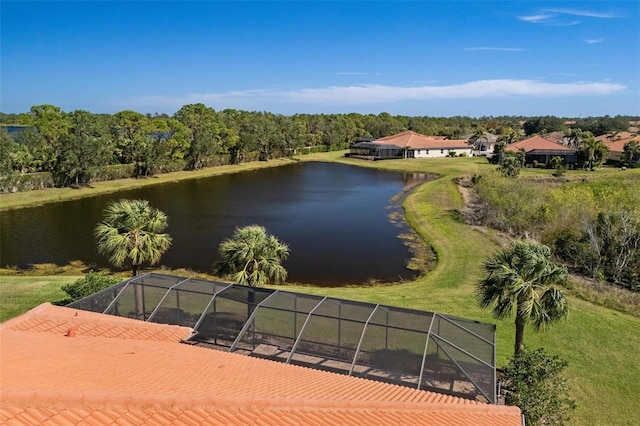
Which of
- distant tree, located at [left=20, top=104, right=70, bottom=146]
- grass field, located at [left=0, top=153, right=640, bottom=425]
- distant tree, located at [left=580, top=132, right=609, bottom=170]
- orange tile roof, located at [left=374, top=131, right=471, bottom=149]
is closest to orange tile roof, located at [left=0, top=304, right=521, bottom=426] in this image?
grass field, located at [left=0, top=153, right=640, bottom=425]

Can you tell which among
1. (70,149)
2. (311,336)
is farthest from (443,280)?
(70,149)

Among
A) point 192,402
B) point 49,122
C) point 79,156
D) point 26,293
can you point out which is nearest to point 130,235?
point 26,293

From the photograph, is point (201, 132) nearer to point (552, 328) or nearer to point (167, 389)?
point (552, 328)

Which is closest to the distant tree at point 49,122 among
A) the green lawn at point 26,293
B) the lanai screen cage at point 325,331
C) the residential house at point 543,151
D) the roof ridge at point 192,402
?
the green lawn at point 26,293

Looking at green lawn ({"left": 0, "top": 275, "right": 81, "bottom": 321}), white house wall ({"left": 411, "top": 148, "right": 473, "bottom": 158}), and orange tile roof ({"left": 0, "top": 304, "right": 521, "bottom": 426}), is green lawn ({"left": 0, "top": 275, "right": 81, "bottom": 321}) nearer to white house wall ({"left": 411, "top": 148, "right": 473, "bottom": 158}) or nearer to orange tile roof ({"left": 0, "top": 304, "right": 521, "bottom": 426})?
orange tile roof ({"left": 0, "top": 304, "right": 521, "bottom": 426})

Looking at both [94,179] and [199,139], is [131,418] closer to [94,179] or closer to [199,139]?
[94,179]

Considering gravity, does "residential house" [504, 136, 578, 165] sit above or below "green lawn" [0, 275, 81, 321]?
above

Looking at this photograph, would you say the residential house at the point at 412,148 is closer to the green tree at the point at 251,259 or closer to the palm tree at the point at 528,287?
the green tree at the point at 251,259
